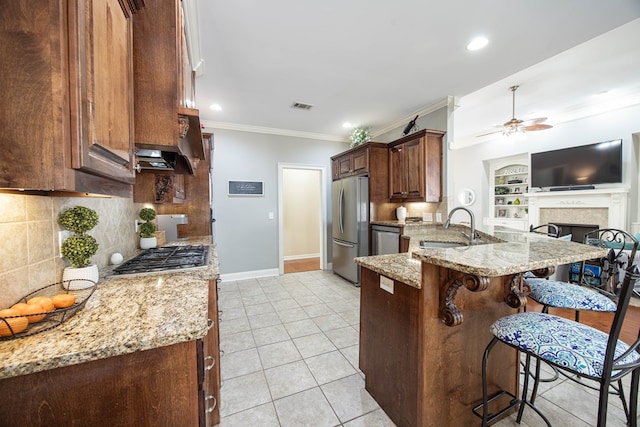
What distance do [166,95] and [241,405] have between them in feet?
6.14

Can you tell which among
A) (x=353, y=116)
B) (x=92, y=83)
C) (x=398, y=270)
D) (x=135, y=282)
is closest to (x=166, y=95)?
(x=92, y=83)

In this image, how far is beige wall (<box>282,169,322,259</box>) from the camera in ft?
20.1

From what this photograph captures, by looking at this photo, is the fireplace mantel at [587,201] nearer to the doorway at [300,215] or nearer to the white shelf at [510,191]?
the white shelf at [510,191]

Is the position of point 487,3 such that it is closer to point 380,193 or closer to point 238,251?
point 380,193

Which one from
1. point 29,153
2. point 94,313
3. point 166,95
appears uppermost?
point 166,95

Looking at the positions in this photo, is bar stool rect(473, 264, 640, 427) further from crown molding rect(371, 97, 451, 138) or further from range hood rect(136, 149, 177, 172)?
crown molding rect(371, 97, 451, 138)

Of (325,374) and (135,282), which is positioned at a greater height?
(135,282)

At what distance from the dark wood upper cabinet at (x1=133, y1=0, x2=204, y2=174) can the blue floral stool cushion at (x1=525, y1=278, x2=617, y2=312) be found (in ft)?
7.26

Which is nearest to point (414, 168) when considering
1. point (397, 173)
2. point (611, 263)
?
point (397, 173)

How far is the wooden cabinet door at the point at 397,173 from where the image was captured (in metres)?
3.81

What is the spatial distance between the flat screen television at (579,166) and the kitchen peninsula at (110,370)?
20.1ft

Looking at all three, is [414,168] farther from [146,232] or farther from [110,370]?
[110,370]

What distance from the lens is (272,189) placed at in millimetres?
4570

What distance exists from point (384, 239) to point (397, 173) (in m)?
1.06
